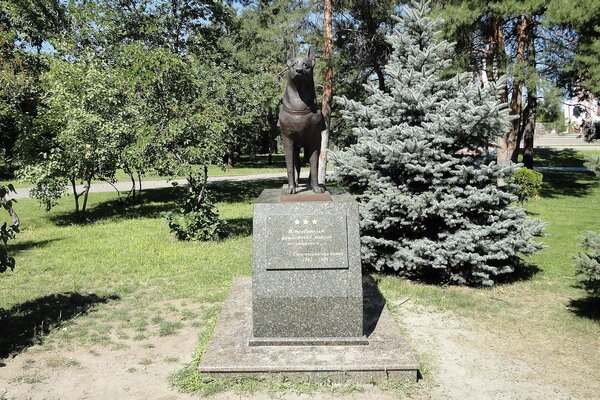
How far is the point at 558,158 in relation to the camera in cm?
2975

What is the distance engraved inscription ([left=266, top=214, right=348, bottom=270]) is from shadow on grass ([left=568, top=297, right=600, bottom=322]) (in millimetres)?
3128

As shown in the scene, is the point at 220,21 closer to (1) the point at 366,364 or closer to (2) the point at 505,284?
(2) the point at 505,284

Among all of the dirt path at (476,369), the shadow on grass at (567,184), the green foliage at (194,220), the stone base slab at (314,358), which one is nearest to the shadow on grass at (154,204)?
the green foliage at (194,220)

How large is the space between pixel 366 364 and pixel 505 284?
3.60m

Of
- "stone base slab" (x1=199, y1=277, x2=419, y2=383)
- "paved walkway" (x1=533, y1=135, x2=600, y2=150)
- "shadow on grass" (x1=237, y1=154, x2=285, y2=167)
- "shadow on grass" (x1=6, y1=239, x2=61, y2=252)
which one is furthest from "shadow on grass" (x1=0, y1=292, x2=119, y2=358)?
"paved walkway" (x1=533, y1=135, x2=600, y2=150)

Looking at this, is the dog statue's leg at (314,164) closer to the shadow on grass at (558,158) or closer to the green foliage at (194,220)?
the green foliage at (194,220)

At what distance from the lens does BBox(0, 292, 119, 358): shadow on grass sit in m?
4.81

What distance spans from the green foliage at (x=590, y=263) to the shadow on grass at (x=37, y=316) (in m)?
5.54

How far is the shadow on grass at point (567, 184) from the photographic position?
16328 millimetres

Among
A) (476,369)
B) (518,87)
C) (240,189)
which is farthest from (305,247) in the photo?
(240,189)

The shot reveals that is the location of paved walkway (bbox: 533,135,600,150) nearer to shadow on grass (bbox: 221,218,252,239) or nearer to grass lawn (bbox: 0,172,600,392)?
grass lawn (bbox: 0,172,600,392)

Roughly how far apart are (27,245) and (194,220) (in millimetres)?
3396

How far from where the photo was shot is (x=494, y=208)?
6.67 meters

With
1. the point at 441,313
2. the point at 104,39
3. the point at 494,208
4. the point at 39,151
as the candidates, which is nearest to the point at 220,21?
the point at 104,39
